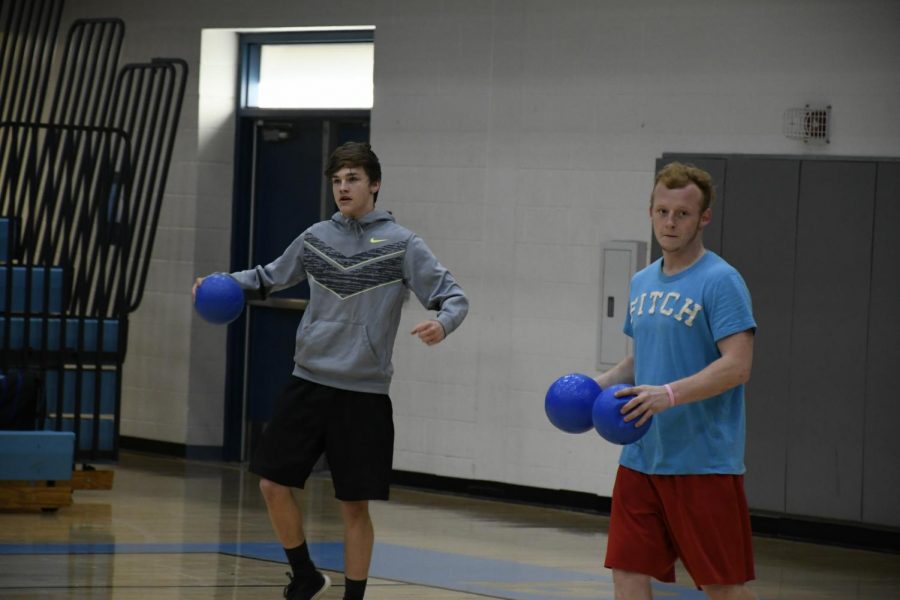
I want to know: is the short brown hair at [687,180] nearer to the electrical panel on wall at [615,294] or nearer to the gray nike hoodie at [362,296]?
the gray nike hoodie at [362,296]

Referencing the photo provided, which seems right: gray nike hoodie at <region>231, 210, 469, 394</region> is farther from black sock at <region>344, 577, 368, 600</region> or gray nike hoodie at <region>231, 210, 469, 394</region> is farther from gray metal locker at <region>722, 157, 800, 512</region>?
gray metal locker at <region>722, 157, 800, 512</region>

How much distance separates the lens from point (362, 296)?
511 cm

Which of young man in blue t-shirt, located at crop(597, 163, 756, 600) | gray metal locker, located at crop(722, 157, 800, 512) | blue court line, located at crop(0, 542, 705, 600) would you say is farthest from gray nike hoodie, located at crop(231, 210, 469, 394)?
gray metal locker, located at crop(722, 157, 800, 512)

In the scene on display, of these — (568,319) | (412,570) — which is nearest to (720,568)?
(412,570)

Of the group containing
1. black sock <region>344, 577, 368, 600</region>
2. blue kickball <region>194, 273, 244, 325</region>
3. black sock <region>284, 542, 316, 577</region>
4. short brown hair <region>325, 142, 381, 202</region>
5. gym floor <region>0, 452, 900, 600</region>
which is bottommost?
gym floor <region>0, 452, 900, 600</region>

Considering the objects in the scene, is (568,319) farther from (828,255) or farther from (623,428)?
(623,428)

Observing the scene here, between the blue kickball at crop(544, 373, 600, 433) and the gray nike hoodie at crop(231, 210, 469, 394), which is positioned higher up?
the gray nike hoodie at crop(231, 210, 469, 394)

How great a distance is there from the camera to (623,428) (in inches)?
147

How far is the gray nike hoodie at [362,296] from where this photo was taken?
5.09 m

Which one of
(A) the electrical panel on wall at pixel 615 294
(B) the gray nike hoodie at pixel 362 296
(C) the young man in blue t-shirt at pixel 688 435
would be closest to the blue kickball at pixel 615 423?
(C) the young man in blue t-shirt at pixel 688 435

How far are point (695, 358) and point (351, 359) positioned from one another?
4.97 feet

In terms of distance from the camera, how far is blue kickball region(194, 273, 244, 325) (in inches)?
204

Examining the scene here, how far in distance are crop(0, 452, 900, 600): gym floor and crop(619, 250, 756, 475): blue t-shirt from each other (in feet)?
7.26

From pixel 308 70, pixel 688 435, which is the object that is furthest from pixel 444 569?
pixel 308 70
